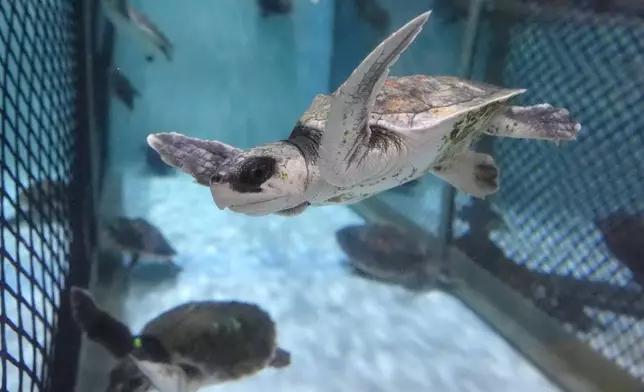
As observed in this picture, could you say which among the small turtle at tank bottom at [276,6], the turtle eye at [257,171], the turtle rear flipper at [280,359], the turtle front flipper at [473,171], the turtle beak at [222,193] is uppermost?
the turtle eye at [257,171]

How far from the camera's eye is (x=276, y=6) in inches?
201

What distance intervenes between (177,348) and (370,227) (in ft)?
6.14

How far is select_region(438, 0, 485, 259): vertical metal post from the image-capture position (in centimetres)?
285

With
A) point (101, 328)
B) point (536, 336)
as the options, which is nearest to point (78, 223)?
point (101, 328)

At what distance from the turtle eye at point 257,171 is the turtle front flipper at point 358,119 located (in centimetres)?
13

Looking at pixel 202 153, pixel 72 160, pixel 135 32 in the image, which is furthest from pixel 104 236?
pixel 135 32

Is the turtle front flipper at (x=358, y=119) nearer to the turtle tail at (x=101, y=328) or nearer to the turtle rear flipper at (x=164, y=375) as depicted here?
the turtle rear flipper at (x=164, y=375)

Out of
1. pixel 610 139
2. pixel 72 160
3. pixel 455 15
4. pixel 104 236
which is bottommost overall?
pixel 104 236

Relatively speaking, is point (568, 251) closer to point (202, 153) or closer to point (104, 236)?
point (202, 153)

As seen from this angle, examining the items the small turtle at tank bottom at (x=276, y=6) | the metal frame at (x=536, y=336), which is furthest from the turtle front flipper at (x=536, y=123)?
the small turtle at tank bottom at (x=276, y=6)

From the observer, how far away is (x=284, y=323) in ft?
8.30

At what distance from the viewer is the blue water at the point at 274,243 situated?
2236 millimetres

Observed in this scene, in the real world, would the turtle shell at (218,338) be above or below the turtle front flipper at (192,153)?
below

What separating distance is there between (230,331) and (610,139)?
6.24 ft
